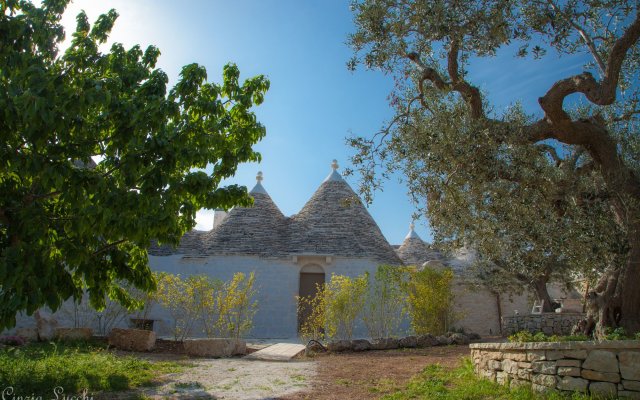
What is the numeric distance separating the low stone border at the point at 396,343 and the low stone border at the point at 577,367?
579cm

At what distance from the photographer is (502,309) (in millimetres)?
20172

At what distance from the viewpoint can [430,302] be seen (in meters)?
14.3

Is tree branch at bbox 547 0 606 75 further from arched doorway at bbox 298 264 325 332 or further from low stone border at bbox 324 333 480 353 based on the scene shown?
arched doorway at bbox 298 264 325 332

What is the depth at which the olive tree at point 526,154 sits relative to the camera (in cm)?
669

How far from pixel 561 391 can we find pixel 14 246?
18.8ft

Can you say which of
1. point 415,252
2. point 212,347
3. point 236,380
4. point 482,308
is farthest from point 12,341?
point 482,308

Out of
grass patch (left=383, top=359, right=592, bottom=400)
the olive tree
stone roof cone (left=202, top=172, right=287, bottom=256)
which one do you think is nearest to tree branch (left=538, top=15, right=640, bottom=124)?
the olive tree

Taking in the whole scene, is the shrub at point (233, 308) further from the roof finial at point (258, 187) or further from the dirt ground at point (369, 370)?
the roof finial at point (258, 187)

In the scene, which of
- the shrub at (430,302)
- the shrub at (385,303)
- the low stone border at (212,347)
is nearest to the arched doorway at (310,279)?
the shrub at (385,303)

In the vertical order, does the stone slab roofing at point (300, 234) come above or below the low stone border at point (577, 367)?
above

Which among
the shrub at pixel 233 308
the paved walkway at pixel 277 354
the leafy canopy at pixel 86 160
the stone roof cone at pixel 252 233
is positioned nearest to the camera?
the leafy canopy at pixel 86 160

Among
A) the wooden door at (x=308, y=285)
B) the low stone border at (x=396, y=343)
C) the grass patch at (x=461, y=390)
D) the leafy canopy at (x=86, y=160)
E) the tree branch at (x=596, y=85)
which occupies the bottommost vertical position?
the low stone border at (x=396, y=343)

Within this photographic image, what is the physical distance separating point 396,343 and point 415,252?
10768 millimetres

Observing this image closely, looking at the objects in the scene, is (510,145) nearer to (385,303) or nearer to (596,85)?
(596,85)
